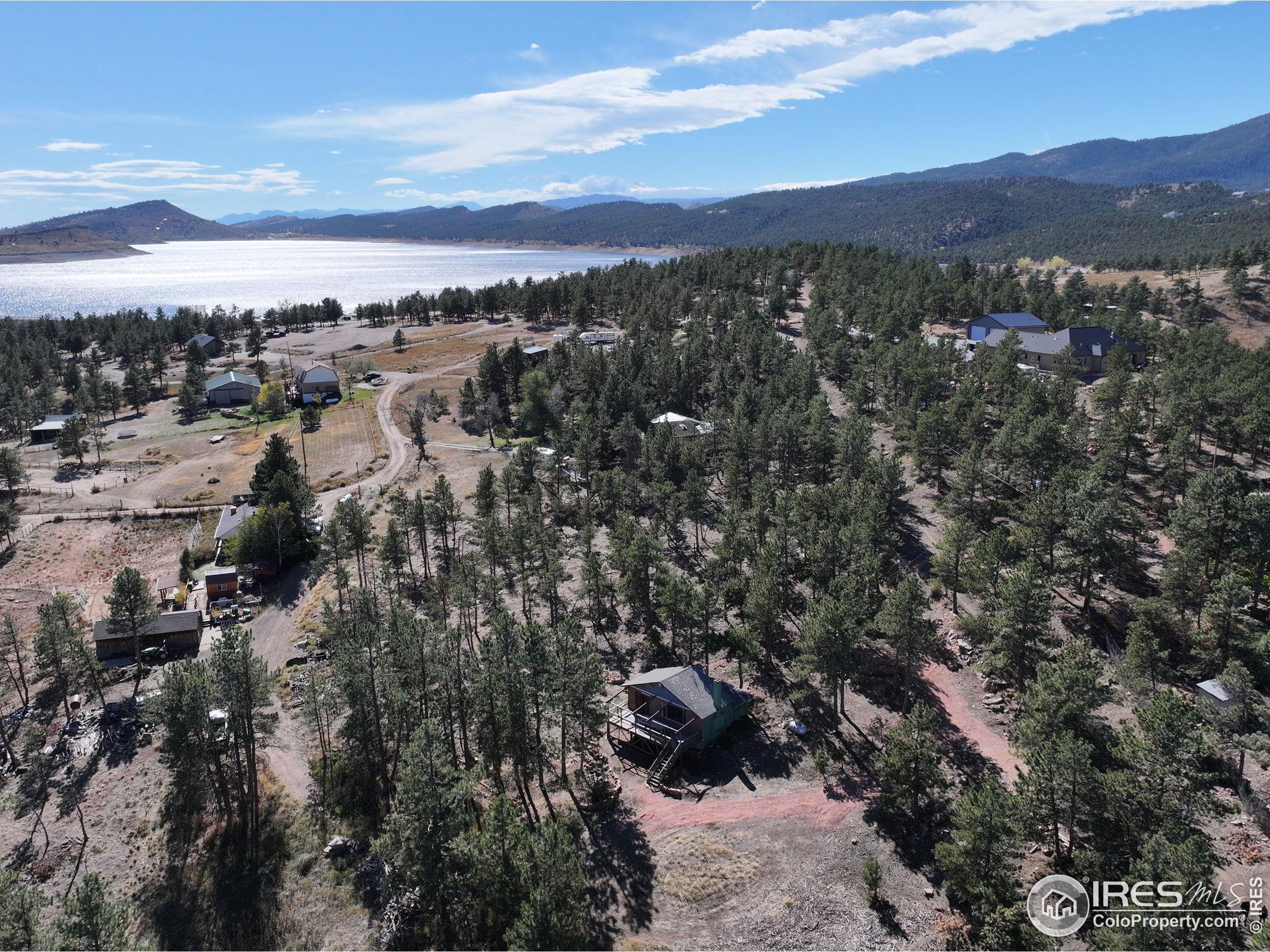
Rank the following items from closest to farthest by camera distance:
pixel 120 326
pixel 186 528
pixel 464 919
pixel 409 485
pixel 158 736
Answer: pixel 464 919
pixel 158 736
pixel 186 528
pixel 409 485
pixel 120 326

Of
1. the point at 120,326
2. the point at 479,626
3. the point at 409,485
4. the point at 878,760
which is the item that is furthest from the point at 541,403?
the point at 120,326

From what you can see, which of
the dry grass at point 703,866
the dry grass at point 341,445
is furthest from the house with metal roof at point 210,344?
the dry grass at point 703,866

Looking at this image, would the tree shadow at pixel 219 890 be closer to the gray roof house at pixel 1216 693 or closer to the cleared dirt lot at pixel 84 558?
the cleared dirt lot at pixel 84 558

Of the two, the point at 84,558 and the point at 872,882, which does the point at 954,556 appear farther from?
the point at 84,558

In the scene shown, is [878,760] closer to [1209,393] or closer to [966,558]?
[966,558]

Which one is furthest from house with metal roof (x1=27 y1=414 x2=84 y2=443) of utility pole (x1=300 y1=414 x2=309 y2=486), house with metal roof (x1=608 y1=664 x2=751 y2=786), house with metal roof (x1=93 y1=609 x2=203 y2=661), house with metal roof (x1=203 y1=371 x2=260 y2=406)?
house with metal roof (x1=608 y1=664 x2=751 y2=786)

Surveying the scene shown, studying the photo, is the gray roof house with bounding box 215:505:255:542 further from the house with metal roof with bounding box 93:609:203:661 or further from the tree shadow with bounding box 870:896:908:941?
the tree shadow with bounding box 870:896:908:941
